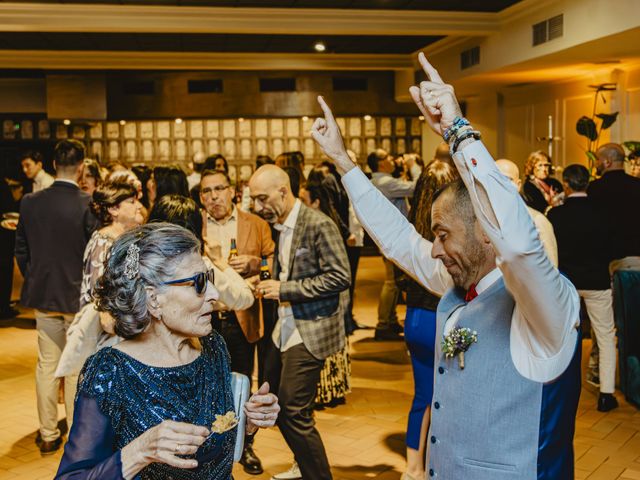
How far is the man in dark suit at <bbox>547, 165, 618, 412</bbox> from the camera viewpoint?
A: 17.4 ft

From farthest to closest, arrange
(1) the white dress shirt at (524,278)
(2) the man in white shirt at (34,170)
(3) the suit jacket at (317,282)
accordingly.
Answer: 1. (2) the man in white shirt at (34,170)
2. (3) the suit jacket at (317,282)
3. (1) the white dress shirt at (524,278)

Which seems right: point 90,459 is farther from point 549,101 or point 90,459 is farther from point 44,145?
point 44,145

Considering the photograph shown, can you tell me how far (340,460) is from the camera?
444cm

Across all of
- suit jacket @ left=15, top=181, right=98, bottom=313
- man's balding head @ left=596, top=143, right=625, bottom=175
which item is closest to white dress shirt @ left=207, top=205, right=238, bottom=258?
suit jacket @ left=15, top=181, right=98, bottom=313

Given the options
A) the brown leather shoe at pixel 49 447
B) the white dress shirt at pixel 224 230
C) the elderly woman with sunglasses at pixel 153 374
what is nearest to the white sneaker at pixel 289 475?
the white dress shirt at pixel 224 230

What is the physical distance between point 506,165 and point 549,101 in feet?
24.7

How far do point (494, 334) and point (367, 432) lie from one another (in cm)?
333

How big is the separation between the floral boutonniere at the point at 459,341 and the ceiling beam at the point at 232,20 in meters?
7.72

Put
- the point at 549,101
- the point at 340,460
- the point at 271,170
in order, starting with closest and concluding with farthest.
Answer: the point at 271,170 → the point at 340,460 → the point at 549,101

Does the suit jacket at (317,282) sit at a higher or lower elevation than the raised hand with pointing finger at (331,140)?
lower

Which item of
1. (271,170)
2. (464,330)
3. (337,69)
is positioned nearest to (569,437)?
(464,330)

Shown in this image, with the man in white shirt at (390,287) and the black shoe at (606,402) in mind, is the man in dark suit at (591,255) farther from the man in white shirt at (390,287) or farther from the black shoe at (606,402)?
the man in white shirt at (390,287)

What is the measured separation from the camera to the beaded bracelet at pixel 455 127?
1.60 metres

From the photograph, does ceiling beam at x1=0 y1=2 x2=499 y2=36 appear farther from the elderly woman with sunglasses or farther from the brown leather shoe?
the elderly woman with sunglasses
